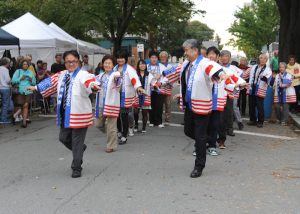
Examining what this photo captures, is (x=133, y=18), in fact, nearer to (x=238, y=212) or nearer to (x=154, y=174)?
(x=154, y=174)

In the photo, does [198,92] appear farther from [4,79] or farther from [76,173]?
[4,79]

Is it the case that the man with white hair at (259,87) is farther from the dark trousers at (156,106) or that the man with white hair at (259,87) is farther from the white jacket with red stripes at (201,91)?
the white jacket with red stripes at (201,91)

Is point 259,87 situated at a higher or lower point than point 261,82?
lower

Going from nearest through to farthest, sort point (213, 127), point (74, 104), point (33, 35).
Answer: point (74, 104) → point (213, 127) → point (33, 35)

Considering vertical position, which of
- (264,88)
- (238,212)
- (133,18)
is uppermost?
(133,18)

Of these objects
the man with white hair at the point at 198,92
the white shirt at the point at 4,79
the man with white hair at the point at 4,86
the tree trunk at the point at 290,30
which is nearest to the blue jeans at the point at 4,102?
the man with white hair at the point at 4,86

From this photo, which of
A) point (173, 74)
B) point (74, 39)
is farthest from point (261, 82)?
point (74, 39)

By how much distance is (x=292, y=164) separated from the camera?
748 centimetres

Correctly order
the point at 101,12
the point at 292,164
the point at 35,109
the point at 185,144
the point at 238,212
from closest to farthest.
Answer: the point at 238,212, the point at 292,164, the point at 185,144, the point at 35,109, the point at 101,12

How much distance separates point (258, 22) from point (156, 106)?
3250 centimetres

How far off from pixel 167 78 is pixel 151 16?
68.3ft

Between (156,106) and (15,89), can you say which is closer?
(156,106)

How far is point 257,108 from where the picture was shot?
11914 mm

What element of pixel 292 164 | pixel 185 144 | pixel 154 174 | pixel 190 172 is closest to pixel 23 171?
pixel 154 174
